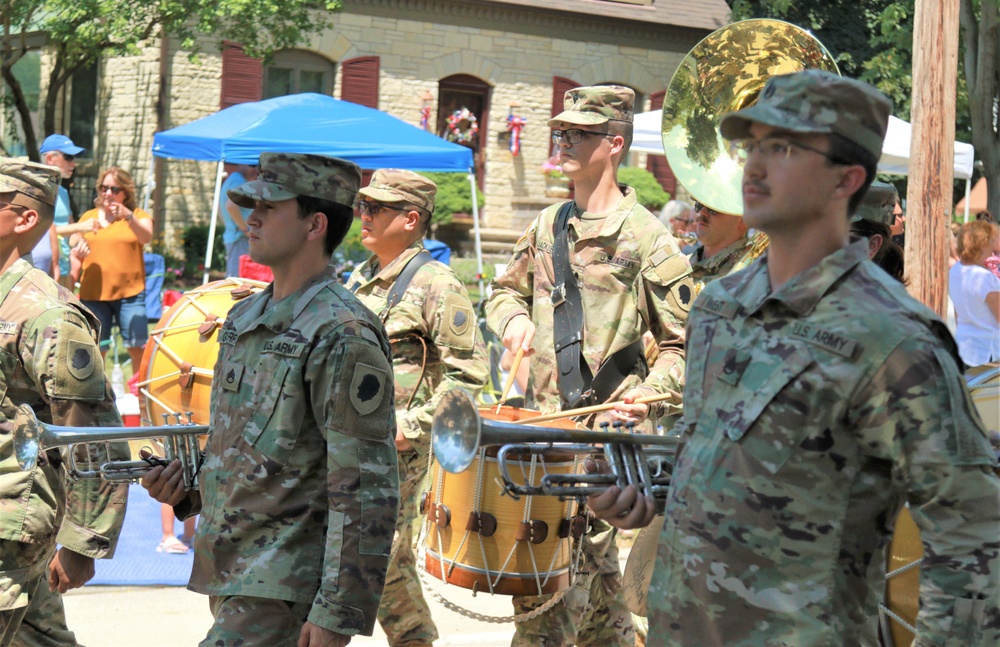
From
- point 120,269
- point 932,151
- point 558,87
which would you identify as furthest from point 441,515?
point 558,87

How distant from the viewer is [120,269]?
10.1 m

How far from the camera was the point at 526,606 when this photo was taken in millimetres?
4777

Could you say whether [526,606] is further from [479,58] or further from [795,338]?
[479,58]

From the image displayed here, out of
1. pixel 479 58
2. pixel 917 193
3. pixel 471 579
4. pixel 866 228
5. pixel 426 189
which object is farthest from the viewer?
pixel 479 58

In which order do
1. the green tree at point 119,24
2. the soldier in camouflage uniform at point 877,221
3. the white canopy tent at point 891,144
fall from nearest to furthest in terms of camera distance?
1. the soldier in camouflage uniform at point 877,221
2. the white canopy tent at point 891,144
3. the green tree at point 119,24

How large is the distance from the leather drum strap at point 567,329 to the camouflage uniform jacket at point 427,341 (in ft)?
1.31

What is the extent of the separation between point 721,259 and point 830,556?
255cm

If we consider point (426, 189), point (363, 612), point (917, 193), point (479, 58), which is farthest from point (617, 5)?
point (363, 612)

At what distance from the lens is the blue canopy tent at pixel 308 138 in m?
13.1

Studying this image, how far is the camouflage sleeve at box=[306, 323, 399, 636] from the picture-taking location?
3078 millimetres

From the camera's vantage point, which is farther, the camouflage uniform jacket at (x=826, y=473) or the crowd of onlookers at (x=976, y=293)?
the crowd of onlookers at (x=976, y=293)

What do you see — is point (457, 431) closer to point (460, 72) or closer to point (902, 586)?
point (902, 586)

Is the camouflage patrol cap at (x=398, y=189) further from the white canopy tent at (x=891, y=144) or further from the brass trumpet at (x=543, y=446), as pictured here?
the white canopy tent at (x=891, y=144)

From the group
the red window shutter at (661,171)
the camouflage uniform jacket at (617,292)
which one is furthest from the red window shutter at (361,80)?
the camouflage uniform jacket at (617,292)
